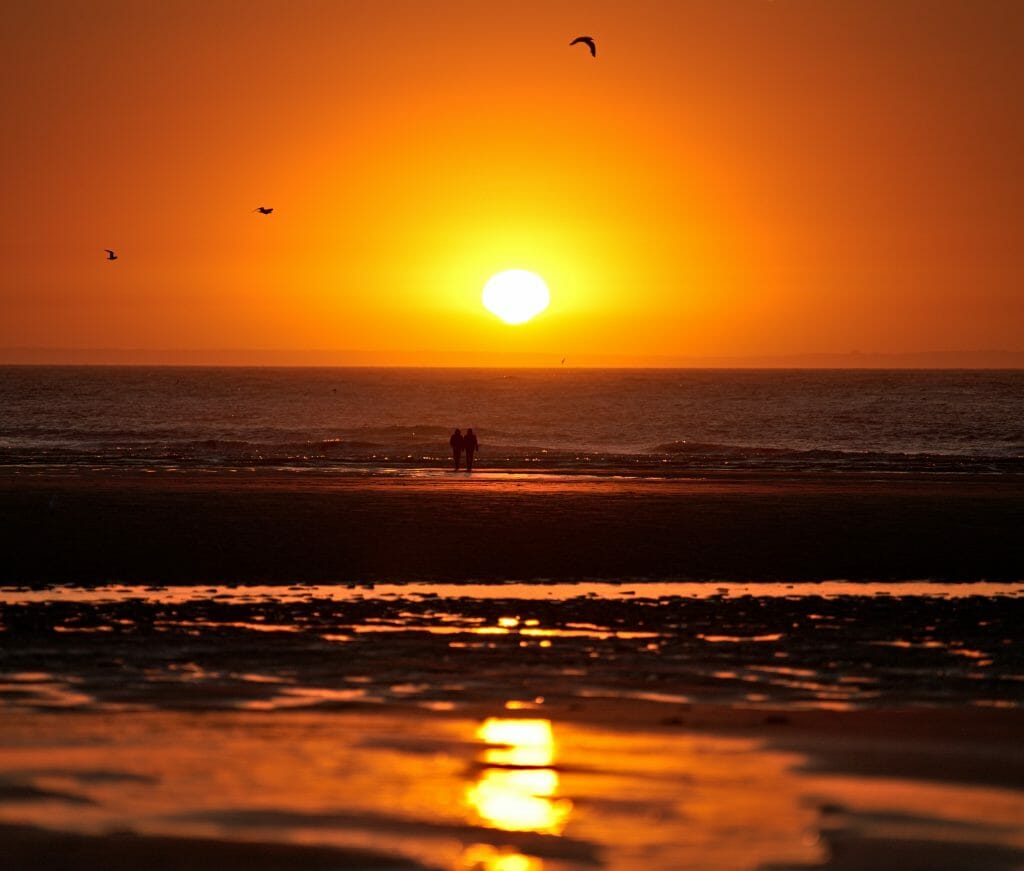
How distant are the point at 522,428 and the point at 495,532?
237ft

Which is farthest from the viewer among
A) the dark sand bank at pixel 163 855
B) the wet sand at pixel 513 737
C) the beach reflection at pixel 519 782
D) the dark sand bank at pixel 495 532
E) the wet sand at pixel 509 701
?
the dark sand bank at pixel 495 532

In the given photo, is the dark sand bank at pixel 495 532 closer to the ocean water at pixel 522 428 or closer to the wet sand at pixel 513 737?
the wet sand at pixel 513 737

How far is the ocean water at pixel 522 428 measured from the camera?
185 feet

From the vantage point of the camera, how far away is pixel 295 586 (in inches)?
831

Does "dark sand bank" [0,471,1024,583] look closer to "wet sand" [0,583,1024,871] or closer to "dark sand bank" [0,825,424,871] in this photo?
"wet sand" [0,583,1024,871]

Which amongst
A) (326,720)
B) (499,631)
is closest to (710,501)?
(499,631)

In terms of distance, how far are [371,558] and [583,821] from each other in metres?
14.7

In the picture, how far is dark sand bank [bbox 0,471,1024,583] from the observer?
23.0 metres

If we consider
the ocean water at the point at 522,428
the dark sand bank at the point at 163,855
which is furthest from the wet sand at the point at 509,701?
the ocean water at the point at 522,428

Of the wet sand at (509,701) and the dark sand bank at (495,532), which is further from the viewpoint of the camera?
the dark sand bank at (495,532)

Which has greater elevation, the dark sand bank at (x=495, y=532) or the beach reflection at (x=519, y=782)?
the beach reflection at (x=519, y=782)

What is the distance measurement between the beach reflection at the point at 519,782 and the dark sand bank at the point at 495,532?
10.2 meters

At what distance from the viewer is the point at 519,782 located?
34.4ft

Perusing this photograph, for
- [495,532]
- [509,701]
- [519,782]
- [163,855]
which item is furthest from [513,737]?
[495,532]
